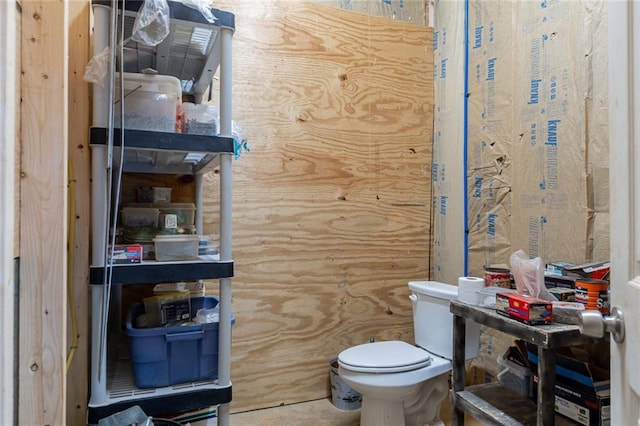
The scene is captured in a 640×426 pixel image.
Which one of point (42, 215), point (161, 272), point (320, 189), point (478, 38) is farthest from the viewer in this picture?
point (320, 189)

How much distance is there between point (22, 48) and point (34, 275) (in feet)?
1.98

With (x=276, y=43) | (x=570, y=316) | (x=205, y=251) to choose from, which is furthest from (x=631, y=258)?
(x=276, y=43)

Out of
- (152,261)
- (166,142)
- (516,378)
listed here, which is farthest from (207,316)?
(516,378)

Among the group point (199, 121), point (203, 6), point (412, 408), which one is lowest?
point (412, 408)

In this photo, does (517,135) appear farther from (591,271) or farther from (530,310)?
(530,310)

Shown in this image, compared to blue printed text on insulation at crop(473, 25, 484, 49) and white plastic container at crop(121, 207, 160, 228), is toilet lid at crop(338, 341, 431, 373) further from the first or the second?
blue printed text on insulation at crop(473, 25, 484, 49)

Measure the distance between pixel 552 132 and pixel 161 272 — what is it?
184cm

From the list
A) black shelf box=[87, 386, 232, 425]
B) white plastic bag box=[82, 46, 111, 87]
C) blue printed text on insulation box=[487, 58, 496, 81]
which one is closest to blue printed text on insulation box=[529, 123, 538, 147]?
blue printed text on insulation box=[487, 58, 496, 81]

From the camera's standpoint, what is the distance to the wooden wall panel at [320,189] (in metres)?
2.46

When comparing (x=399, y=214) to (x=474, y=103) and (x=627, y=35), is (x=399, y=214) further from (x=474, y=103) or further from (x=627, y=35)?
(x=627, y=35)

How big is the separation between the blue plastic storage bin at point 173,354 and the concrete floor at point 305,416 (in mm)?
876

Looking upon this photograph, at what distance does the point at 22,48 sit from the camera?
3.74 ft

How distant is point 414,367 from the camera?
2016 millimetres

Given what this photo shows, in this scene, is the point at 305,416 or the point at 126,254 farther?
the point at 305,416
